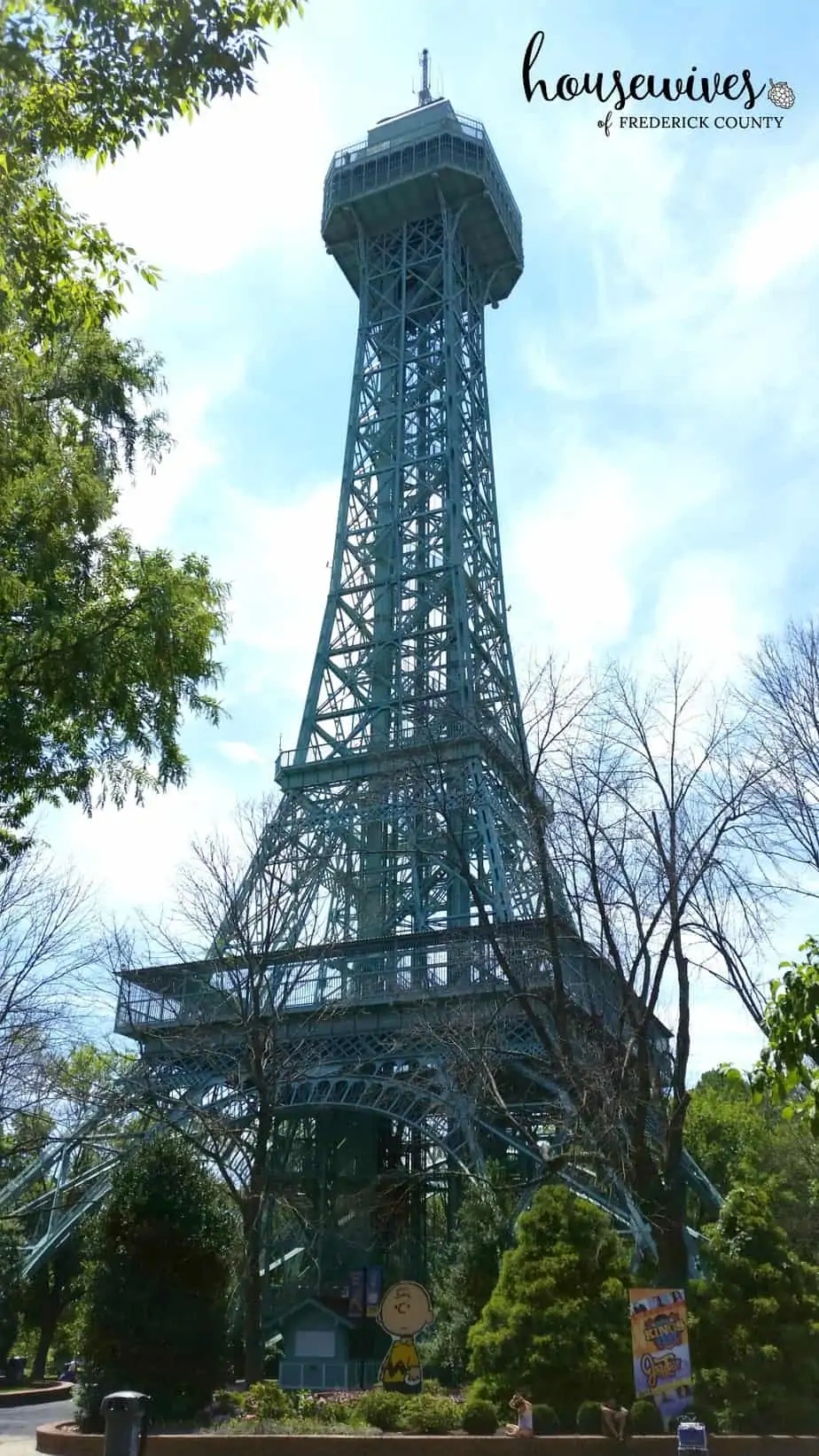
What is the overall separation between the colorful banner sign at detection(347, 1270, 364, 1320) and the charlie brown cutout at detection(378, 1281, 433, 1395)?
15101 millimetres

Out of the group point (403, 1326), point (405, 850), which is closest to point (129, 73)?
point (403, 1326)

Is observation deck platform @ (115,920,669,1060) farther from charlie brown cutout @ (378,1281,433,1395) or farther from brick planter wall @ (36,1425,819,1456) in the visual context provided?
brick planter wall @ (36,1425,819,1456)

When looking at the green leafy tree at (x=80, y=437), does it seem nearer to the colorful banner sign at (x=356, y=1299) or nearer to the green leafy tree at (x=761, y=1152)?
the green leafy tree at (x=761, y=1152)

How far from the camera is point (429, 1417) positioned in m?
16.2

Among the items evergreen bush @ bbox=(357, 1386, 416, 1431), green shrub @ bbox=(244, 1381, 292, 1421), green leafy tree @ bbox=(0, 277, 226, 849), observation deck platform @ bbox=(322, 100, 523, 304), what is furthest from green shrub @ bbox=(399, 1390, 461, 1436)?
observation deck platform @ bbox=(322, 100, 523, 304)

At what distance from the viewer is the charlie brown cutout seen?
18516 mm

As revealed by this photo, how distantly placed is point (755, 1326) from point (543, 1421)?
330cm

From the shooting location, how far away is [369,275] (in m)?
65.4

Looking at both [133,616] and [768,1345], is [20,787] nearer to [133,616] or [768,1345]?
[133,616]

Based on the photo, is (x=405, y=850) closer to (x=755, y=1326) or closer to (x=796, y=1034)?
(x=755, y=1326)

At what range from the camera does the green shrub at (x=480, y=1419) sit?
52.3 feet

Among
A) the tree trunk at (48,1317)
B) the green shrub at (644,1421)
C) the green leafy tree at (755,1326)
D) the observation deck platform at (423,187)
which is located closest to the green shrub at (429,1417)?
the green shrub at (644,1421)

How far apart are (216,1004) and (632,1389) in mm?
18791

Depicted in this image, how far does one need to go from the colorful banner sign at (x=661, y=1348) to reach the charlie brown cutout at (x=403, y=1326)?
12.9 feet
